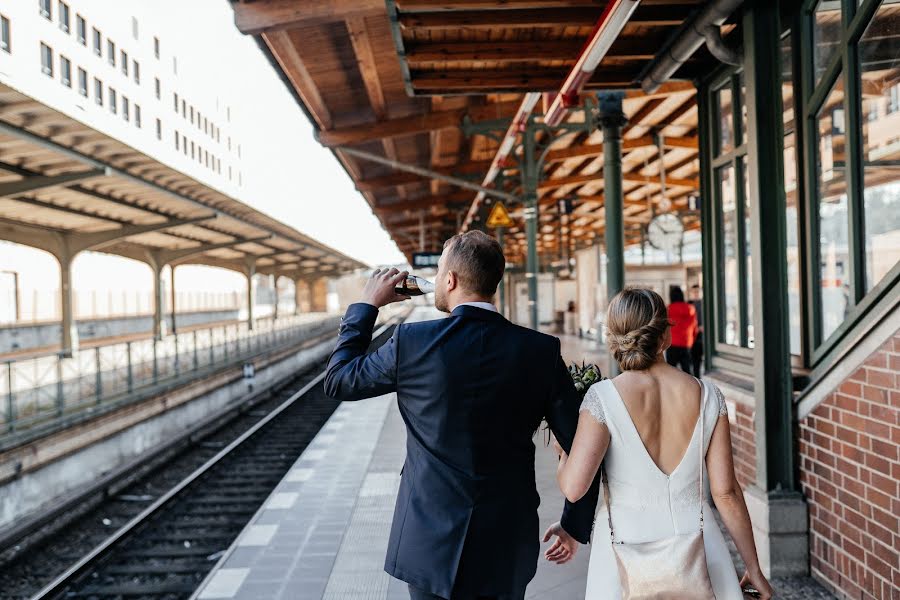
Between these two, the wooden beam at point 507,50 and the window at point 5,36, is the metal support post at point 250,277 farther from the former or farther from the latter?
the wooden beam at point 507,50

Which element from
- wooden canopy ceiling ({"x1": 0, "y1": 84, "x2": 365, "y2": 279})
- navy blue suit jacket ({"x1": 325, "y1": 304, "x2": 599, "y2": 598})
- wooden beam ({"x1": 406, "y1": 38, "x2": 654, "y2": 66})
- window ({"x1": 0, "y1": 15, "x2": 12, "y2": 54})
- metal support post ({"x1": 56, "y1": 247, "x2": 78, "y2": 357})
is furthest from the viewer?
window ({"x1": 0, "y1": 15, "x2": 12, "y2": 54})

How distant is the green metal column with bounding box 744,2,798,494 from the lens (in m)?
3.86

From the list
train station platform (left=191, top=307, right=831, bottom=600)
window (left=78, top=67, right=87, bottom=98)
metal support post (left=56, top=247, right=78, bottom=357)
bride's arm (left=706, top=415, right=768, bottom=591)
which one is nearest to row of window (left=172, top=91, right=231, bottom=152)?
window (left=78, top=67, right=87, bottom=98)

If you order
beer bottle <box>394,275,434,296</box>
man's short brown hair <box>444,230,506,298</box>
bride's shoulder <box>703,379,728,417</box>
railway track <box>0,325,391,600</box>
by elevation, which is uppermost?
man's short brown hair <box>444,230,506,298</box>

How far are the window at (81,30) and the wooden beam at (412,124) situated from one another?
1164 inches

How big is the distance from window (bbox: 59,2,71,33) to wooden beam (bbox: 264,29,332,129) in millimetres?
28764

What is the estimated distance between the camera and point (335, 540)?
522 cm

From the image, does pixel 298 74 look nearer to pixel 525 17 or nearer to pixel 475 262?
pixel 525 17

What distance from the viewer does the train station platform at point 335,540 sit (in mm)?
4148

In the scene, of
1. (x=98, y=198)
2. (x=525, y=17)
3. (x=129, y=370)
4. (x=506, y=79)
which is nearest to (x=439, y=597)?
(x=525, y=17)

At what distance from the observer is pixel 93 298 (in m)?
33.2

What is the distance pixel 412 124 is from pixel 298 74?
10.2 ft

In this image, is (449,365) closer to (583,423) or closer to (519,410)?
(519,410)

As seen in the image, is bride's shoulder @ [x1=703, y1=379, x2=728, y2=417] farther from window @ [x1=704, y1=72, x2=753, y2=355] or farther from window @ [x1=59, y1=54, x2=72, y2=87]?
window @ [x1=59, y1=54, x2=72, y2=87]
